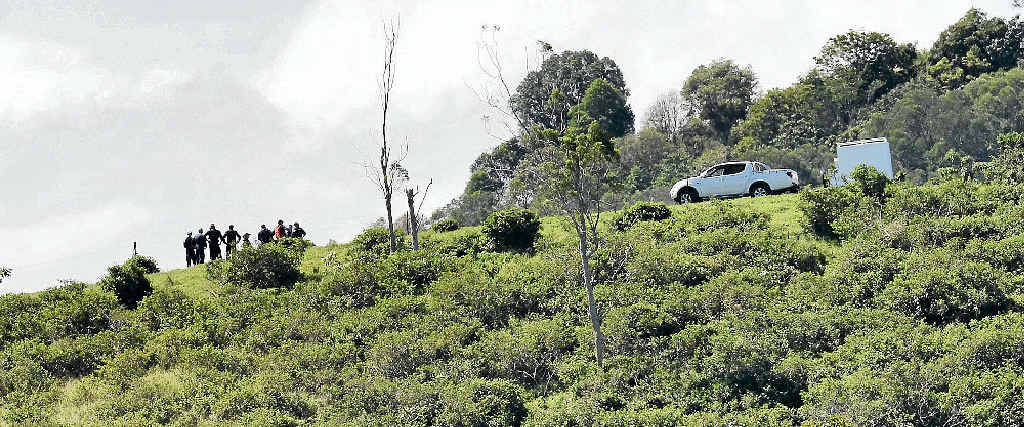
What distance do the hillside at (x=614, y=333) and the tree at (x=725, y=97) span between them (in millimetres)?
40258

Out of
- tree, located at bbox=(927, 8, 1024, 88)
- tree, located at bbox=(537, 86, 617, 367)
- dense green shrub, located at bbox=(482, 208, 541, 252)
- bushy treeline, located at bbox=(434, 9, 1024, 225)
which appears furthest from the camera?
tree, located at bbox=(927, 8, 1024, 88)

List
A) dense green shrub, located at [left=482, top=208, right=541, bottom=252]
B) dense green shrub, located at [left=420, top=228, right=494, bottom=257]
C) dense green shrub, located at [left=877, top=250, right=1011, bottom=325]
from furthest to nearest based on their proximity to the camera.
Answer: dense green shrub, located at [left=420, top=228, right=494, bottom=257]
dense green shrub, located at [left=482, top=208, right=541, bottom=252]
dense green shrub, located at [left=877, top=250, right=1011, bottom=325]

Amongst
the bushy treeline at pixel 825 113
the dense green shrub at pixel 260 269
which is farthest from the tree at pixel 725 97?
the dense green shrub at pixel 260 269

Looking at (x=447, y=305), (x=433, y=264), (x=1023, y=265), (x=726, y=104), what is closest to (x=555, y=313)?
(x=447, y=305)

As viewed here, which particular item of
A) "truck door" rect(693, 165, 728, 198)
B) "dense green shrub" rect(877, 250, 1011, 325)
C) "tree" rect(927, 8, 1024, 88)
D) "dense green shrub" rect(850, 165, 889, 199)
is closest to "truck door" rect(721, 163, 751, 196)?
"truck door" rect(693, 165, 728, 198)

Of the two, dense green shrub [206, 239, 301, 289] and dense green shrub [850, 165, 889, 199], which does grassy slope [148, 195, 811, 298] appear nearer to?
dense green shrub [206, 239, 301, 289]

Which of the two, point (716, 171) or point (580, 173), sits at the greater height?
point (716, 171)

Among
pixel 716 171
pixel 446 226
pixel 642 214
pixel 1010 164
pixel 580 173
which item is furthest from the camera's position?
Result: pixel 716 171

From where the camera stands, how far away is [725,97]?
241ft

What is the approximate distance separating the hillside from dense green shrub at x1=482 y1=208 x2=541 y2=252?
486 millimetres

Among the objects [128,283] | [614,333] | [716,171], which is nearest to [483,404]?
[614,333]

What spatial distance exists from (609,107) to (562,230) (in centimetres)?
4084

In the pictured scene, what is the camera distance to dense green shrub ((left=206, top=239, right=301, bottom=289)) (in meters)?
32.2

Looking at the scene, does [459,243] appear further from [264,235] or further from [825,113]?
[825,113]
